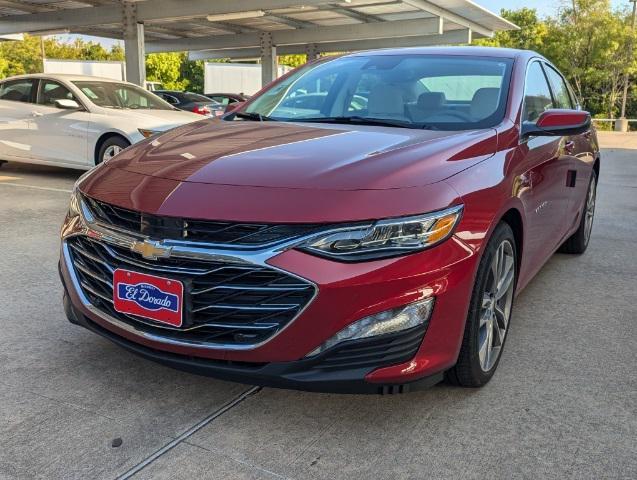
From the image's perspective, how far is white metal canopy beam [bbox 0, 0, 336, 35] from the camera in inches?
697

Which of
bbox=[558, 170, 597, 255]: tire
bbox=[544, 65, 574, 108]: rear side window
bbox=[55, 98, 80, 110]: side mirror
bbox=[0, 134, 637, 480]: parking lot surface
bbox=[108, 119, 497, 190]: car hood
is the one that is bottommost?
bbox=[0, 134, 637, 480]: parking lot surface

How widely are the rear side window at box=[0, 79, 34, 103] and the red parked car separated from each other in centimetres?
710

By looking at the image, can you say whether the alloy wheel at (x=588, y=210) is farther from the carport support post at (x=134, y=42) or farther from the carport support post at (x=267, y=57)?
the carport support post at (x=267, y=57)

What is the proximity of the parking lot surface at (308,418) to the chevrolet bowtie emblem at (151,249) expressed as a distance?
27.3 inches

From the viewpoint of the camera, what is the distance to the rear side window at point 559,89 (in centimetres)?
443

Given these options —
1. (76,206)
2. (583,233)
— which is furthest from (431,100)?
(583,233)

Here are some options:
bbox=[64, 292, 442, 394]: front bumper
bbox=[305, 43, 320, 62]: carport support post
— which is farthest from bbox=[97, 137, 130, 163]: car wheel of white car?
bbox=[305, 43, 320, 62]: carport support post

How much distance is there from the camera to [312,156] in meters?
2.58

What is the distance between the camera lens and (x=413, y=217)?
2254 mm

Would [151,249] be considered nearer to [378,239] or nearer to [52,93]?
[378,239]

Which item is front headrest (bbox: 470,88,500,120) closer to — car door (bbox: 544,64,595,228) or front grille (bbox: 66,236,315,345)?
car door (bbox: 544,64,595,228)

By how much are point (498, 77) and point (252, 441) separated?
231 cm

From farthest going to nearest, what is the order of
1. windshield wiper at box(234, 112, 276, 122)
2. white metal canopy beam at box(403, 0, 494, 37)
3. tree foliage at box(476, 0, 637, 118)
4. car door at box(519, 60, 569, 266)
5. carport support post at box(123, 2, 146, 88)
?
tree foliage at box(476, 0, 637, 118) < carport support post at box(123, 2, 146, 88) < white metal canopy beam at box(403, 0, 494, 37) < windshield wiper at box(234, 112, 276, 122) < car door at box(519, 60, 569, 266)

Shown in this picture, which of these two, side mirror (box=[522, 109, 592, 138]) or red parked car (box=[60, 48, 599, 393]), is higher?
side mirror (box=[522, 109, 592, 138])
